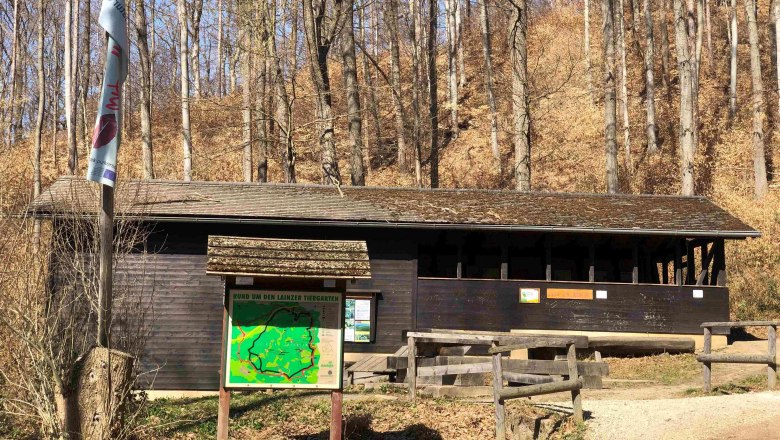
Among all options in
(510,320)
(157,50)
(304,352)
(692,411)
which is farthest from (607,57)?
(157,50)

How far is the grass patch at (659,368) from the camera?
58.0 feet

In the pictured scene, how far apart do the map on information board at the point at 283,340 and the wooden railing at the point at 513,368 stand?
2.32 meters

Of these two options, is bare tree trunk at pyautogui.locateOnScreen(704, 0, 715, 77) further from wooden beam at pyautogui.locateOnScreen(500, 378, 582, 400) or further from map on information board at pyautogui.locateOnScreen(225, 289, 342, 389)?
map on information board at pyautogui.locateOnScreen(225, 289, 342, 389)

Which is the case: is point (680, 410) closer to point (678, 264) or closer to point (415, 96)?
point (678, 264)

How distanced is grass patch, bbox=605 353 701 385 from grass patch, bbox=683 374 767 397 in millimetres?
1358

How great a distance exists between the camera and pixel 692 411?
41.6 ft

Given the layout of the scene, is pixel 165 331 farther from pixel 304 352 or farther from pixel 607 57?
pixel 607 57

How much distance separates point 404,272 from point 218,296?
14.1 ft

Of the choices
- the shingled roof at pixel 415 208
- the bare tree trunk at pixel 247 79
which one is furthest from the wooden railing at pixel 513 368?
the bare tree trunk at pixel 247 79

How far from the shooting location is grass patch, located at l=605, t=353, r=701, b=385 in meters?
17.7

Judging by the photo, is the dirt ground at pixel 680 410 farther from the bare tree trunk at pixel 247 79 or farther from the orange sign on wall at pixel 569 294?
the bare tree trunk at pixel 247 79

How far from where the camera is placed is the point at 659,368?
1867 cm

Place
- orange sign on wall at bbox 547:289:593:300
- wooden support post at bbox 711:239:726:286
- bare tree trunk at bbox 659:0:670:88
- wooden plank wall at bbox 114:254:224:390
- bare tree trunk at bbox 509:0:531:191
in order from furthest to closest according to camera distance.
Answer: bare tree trunk at bbox 659:0:670:88
bare tree trunk at bbox 509:0:531:191
wooden support post at bbox 711:239:726:286
orange sign on wall at bbox 547:289:593:300
wooden plank wall at bbox 114:254:224:390

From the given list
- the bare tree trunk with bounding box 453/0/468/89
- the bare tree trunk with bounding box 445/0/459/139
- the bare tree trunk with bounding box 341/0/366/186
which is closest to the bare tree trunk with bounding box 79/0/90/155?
the bare tree trunk with bounding box 445/0/459/139
